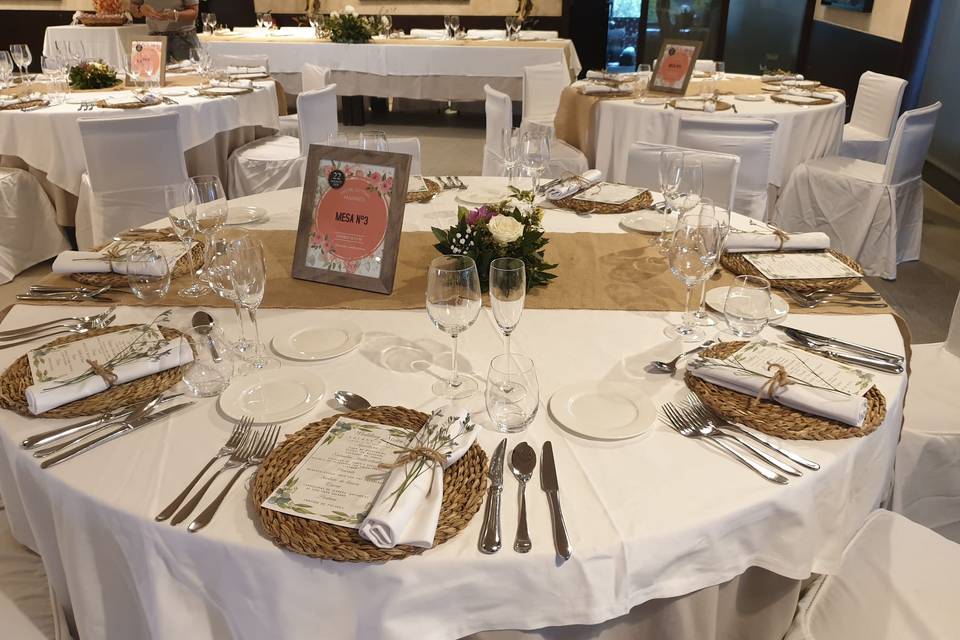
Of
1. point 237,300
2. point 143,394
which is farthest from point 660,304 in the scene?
point 143,394

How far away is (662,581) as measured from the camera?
95 centimetres

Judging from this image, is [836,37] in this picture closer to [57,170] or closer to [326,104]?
[326,104]

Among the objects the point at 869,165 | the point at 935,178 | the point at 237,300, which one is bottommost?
the point at 935,178

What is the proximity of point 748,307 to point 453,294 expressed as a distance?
0.60 metres

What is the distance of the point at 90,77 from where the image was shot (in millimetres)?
4105

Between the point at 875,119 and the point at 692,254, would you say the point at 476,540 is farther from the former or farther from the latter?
the point at 875,119

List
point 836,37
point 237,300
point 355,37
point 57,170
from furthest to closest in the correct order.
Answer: point 836,37, point 355,37, point 57,170, point 237,300

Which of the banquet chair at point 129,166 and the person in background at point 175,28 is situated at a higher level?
the person in background at point 175,28

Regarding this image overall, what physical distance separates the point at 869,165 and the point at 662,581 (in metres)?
3.88

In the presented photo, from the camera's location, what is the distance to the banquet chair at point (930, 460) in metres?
1.69

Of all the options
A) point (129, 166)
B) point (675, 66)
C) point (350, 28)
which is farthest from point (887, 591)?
point (350, 28)

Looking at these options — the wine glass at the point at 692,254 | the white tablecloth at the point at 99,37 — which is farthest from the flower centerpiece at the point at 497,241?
the white tablecloth at the point at 99,37

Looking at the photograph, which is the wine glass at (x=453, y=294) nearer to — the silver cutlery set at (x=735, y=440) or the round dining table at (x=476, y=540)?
the round dining table at (x=476, y=540)

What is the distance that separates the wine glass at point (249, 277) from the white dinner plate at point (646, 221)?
1116mm
